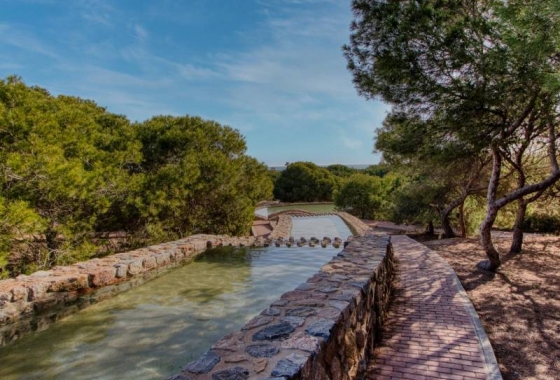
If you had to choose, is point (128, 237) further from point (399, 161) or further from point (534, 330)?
point (534, 330)

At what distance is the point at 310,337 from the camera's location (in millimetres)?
2289

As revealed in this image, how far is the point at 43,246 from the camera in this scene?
23.0 feet

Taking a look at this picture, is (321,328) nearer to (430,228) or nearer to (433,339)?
(433,339)

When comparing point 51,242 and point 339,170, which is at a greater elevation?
point 339,170

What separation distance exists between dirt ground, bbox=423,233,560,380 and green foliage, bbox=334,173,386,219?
1787 cm

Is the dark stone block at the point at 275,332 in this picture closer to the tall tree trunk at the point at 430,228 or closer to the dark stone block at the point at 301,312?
the dark stone block at the point at 301,312

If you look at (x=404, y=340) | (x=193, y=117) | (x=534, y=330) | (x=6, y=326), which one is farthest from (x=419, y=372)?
(x=193, y=117)

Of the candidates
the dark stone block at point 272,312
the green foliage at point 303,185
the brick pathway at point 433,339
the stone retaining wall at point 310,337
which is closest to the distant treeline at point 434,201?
the brick pathway at point 433,339

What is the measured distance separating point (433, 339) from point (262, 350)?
8.08ft

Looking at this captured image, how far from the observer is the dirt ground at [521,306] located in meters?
3.32

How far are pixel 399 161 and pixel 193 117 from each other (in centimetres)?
806

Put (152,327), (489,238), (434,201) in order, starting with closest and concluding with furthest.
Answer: (152,327)
(489,238)
(434,201)

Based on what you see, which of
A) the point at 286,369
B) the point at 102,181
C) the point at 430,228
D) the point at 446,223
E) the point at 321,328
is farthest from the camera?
the point at 430,228

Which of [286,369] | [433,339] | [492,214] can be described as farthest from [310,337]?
[492,214]
